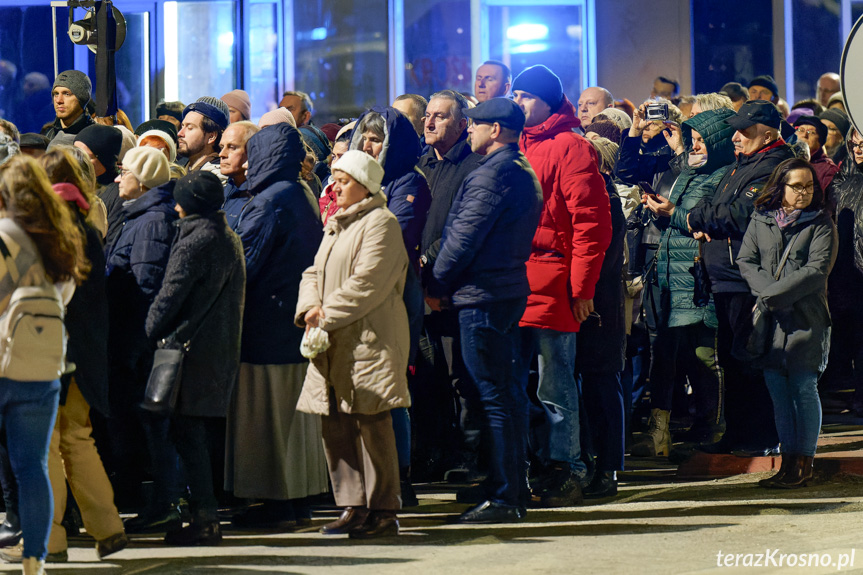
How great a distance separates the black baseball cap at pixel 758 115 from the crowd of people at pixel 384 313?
2 cm

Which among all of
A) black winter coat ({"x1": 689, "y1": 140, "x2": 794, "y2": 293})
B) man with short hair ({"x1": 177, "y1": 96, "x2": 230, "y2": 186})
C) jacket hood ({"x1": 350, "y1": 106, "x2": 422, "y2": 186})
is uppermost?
man with short hair ({"x1": 177, "y1": 96, "x2": 230, "y2": 186})

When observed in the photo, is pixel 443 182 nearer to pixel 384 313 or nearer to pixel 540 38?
pixel 384 313

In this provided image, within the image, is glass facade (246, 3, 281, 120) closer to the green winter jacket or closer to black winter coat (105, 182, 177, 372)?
the green winter jacket

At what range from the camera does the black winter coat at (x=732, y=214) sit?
8.98 meters

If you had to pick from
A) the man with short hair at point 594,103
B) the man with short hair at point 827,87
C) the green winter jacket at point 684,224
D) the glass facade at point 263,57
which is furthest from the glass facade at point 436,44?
the green winter jacket at point 684,224

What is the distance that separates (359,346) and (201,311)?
2.65 ft

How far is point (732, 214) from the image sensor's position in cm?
902

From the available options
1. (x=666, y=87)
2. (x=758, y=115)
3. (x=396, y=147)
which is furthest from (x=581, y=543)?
(x=666, y=87)

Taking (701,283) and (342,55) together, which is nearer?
(701,283)

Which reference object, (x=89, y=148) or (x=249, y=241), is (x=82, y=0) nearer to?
(x=89, y=148)

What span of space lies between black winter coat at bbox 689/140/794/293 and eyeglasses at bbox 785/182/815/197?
1.34 ft

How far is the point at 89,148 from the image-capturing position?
27.2 ft

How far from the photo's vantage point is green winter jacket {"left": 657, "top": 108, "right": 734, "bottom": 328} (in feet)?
31.0

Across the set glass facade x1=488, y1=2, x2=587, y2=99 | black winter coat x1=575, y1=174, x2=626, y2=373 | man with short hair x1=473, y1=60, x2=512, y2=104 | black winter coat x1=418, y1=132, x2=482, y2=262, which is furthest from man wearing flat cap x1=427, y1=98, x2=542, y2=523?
glass facade x1=488, y1=2, x2=587, y2=99
